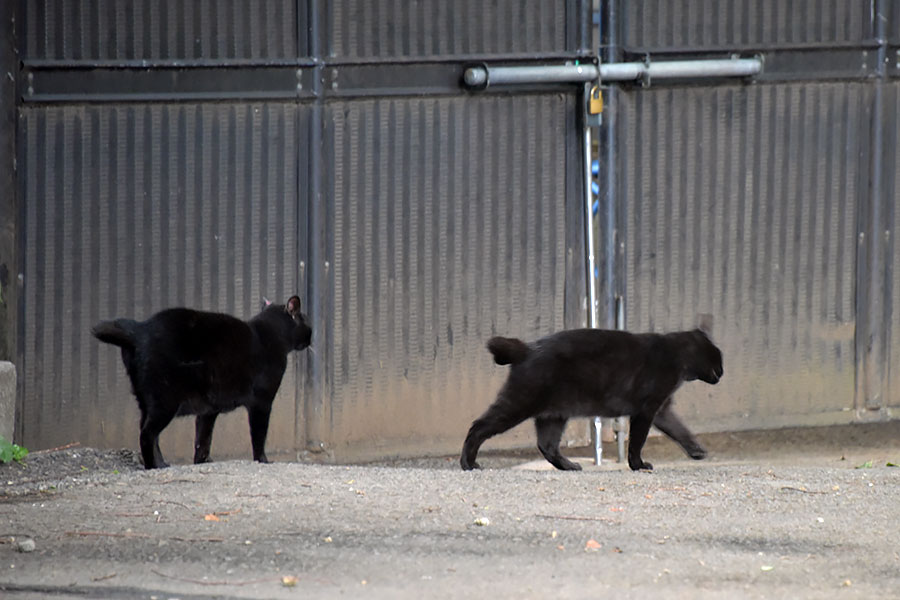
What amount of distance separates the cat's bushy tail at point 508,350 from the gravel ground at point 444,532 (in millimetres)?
652

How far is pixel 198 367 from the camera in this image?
772 cm

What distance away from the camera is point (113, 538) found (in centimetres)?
592

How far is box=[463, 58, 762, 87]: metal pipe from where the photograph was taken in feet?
30.2

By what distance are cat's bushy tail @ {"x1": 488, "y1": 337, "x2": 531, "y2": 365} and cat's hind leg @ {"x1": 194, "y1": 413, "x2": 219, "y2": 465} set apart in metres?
1.81

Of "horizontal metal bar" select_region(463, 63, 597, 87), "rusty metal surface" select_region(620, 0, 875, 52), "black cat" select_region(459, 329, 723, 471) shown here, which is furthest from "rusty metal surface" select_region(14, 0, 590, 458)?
"black cat" select_region(459, 329, 723, 471)

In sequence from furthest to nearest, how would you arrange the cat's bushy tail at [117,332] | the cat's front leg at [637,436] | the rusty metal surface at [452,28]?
the rusty metal surface at [452,28], the cat's front leg at [637,436], the cat's bushy tail at [117,332]

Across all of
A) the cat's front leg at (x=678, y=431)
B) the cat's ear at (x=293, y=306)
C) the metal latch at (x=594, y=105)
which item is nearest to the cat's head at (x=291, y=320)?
the cat's ear at (x=293, y=306)

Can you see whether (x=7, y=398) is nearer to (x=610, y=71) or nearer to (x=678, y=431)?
(x=678, y=431)

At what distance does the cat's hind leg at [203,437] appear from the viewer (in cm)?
832

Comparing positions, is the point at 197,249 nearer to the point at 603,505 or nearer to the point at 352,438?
the point at 352,438

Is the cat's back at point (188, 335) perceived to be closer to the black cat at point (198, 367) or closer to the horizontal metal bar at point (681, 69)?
the black cat at point (198, 367)

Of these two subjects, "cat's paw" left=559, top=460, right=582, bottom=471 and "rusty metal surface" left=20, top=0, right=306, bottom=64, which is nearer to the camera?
"cat's paw" left=559, top=460, right=582, bottom=471

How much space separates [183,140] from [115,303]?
1.17 meters

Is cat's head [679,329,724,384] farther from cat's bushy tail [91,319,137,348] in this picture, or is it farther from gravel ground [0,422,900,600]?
cat's bushy tail [91,319,137,348]
